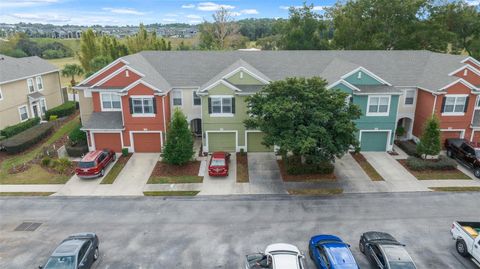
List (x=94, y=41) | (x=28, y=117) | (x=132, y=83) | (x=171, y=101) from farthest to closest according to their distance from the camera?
(x=94, y=41) < (x=28, y=117) < (x=171, y=101) < (x=132, y=83)

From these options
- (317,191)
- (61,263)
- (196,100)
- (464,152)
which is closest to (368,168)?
(317,191)

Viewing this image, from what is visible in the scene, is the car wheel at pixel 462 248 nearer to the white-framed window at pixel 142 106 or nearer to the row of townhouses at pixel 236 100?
the row of townhouses at pixel 236 100

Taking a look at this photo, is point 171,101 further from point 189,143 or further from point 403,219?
point 403,219

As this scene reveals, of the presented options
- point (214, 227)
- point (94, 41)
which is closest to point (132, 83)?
point (214, 227)

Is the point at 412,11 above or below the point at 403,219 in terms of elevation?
above

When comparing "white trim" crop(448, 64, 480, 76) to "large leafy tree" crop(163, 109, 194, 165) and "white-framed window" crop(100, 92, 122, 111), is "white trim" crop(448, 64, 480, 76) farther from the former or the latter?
"white-framed window" crop(100, 92, 122, 111)

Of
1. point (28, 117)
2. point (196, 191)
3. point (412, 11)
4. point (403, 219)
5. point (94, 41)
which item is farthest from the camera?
point (94, 41)
